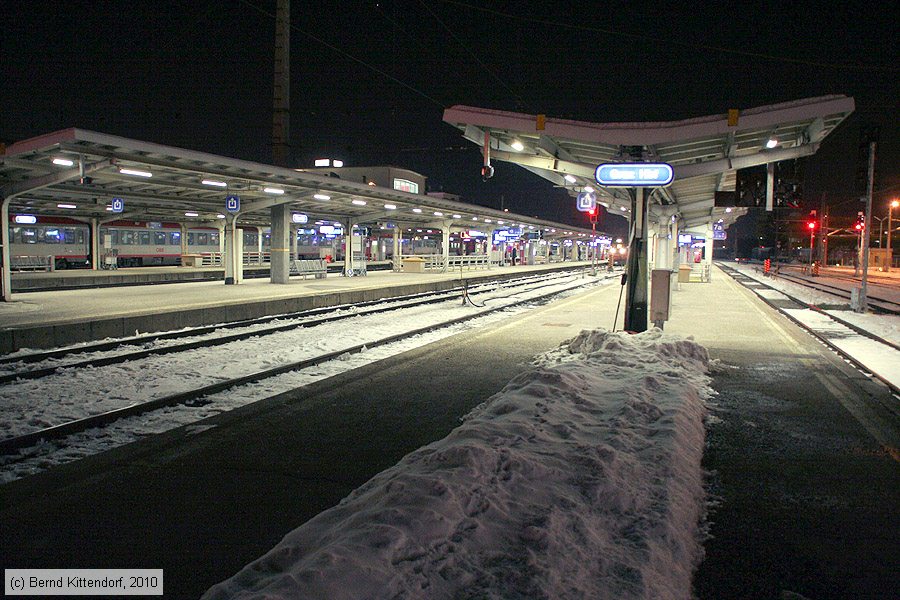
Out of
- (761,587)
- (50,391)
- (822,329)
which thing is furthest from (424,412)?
(822,329)

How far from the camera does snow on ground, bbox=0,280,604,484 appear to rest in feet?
18.8

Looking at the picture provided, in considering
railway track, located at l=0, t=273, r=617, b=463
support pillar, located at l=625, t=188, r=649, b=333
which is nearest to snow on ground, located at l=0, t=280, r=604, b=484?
railway track, located at l=0, t=273, r=617, b=463

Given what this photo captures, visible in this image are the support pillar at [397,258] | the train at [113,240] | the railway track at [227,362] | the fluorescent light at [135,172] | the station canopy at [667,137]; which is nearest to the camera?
the railway track at [227,362]

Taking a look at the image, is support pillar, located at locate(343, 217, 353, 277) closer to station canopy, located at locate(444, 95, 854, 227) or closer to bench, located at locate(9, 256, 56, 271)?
bench, located at locate(9, 256, 56, 271)

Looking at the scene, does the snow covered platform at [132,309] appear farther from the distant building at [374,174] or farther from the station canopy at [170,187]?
the distant building at [374,174]

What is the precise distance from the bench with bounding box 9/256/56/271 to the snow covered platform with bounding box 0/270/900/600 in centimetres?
3327

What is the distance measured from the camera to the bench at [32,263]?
3312 cm

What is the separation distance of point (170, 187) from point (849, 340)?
22313 millimetres

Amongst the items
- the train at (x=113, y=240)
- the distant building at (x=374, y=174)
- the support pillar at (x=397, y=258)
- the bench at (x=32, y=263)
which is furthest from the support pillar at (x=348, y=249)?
the distant building at (x=374, y=174)

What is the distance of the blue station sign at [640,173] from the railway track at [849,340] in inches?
179

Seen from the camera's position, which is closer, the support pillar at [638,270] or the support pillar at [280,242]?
the support pillar at [638,270]

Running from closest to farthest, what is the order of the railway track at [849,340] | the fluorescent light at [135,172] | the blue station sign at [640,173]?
the railway track at [849,340], the blue station sign at [640,173], the fluorescent light at [135,172]

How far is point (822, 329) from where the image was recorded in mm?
14984

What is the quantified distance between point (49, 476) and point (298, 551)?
2956 mm
